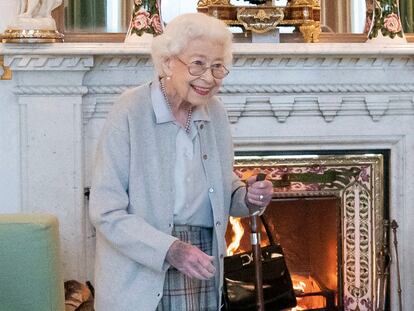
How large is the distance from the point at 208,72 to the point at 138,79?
142 cm

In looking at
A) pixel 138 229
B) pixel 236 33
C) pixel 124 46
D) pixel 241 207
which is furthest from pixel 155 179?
pixel 236 33

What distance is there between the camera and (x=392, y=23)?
3752 millimetres

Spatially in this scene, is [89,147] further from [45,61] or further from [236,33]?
[236,33]

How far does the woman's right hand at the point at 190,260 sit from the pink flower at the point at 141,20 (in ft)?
5.38

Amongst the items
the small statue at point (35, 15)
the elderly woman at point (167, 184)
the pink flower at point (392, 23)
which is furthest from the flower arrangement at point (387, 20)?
the elderly woman at point (167, 184)

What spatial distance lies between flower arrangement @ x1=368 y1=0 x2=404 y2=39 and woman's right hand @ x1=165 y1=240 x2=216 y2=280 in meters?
1.93

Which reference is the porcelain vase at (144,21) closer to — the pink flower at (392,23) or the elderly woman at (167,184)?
the pink flower at (392,23)

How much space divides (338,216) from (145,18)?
1225 mm

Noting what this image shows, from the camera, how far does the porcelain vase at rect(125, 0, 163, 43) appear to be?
3.61 metres

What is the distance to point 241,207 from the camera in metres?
2.43

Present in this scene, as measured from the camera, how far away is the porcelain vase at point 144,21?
3.61 metres

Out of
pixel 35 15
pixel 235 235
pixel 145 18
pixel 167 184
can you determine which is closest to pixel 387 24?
pixel 145 18

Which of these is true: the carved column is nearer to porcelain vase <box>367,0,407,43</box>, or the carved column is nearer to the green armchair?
porcelain vase <box>367,0,407,43</box>

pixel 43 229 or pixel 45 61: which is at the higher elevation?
pixel 45 61
